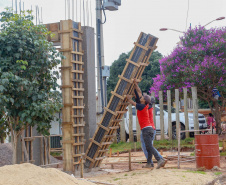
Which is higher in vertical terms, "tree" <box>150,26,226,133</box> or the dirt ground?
"tree" <box>150,26,226,133</box>

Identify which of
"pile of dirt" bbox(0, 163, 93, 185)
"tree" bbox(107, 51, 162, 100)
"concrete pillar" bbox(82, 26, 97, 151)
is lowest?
"pile of dirt" bbox(0, 163, 93, 185)

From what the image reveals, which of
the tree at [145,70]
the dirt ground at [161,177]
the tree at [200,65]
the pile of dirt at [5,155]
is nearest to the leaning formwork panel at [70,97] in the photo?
the dirt ground at [161,177]

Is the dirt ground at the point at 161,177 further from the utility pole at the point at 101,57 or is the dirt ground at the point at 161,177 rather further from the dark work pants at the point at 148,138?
the utility pole at the point at 101,57

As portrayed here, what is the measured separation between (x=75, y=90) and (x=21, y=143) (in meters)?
2.21

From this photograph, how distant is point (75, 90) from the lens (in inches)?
436

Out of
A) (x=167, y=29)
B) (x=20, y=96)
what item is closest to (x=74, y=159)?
A: (x=20, y=96)

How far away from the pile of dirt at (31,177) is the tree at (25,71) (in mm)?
1840

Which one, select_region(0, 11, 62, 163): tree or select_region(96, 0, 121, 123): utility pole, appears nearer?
select_region(0, 11, 62, 163): tree

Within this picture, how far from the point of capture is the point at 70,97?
10.8 metres

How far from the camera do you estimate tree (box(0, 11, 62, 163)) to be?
30.2 ft

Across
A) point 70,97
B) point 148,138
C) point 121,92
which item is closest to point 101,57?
point 121,92

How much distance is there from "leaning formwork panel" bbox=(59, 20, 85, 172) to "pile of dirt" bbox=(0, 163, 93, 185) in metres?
3.12

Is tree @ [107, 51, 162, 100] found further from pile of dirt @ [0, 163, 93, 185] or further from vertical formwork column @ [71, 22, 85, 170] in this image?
pile of dirt @ [0, 163, 93, 185]

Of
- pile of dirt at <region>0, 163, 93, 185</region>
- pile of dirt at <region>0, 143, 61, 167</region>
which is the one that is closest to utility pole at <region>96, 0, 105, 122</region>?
pile of dirt at <region>0, 143, 61, 167</region>
